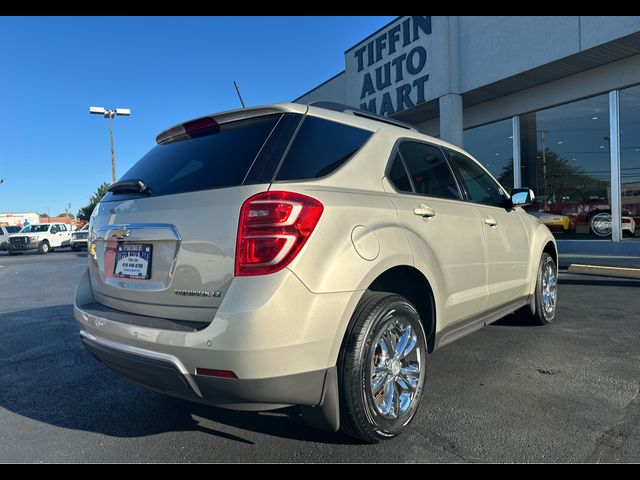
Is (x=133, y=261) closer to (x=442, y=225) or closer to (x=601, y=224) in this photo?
(x=442, y=225)

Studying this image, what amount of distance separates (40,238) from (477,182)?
2705cm

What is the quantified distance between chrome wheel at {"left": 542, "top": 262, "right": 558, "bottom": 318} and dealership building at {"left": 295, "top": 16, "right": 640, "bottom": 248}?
22.9 ft

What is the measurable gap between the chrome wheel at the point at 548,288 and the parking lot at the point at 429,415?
348 millimetres

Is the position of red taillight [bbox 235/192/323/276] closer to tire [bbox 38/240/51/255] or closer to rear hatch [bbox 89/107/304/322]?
rear hatch [bbox 89/107/304/322]

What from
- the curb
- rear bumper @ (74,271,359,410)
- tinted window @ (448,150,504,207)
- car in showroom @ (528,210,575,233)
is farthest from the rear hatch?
car in showroom @ (528,210,575,233)

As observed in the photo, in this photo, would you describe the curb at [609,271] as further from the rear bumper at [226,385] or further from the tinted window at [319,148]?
the rear bumper at [226,385]

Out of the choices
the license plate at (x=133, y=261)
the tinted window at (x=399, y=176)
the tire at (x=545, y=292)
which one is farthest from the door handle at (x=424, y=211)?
the tire at (x=545, y=292)

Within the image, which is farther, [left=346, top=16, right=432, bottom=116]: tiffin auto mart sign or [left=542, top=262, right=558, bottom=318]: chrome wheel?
[left=346, top=16, right=432, bottom=116]: tiffin auto mart sign

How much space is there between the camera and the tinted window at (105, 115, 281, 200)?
7.81 feet

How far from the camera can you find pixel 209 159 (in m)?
2.56

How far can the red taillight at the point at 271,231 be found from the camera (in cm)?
206

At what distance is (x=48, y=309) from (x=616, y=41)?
11436mm
